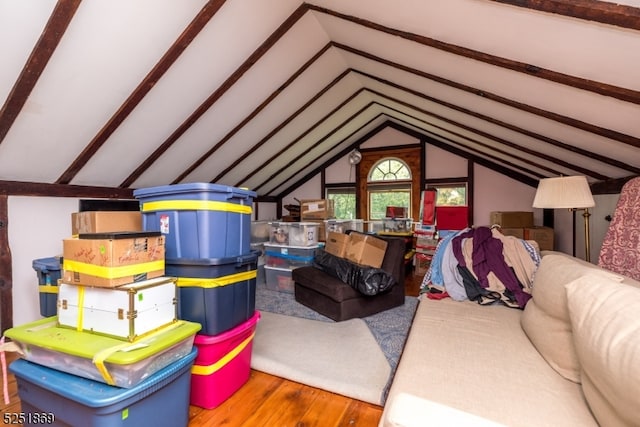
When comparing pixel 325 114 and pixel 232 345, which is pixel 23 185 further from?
pixel 325 114

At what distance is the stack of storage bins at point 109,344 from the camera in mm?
1140

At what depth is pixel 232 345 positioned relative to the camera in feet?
5.59

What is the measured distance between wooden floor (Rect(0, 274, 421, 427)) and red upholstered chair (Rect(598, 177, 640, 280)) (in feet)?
5.63

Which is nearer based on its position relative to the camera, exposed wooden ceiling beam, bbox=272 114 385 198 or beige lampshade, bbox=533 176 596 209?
beige lampshade, bbox=533 176 596 209

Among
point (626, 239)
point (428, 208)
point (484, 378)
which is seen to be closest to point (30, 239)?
point (484, 378)

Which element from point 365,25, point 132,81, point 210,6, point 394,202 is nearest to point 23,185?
point 132,81

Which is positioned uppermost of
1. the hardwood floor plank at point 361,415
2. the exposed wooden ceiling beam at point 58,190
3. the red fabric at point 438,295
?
the exposed wooden ceiling beam at point 58,190

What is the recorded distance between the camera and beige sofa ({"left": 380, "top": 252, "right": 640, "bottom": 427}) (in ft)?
2.51

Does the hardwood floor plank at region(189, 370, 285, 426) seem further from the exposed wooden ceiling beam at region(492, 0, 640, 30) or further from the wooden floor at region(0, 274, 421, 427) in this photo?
the exposed wooden ceiling beam at region(492, 0, 640, 30)

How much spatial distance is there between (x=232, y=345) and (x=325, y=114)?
150 inches

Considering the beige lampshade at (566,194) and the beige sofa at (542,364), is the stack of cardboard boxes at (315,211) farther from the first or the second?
the beige sofa at (542,364)

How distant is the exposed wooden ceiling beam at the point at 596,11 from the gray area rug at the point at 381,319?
2.05 m

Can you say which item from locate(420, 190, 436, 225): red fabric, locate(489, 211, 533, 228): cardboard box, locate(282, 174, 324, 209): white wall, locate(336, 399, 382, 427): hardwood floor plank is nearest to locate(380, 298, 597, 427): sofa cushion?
locate(336, 399, 382, 427): hardwood floor plank

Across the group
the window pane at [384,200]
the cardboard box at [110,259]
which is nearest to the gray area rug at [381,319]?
the cardboard box at [110,259]
